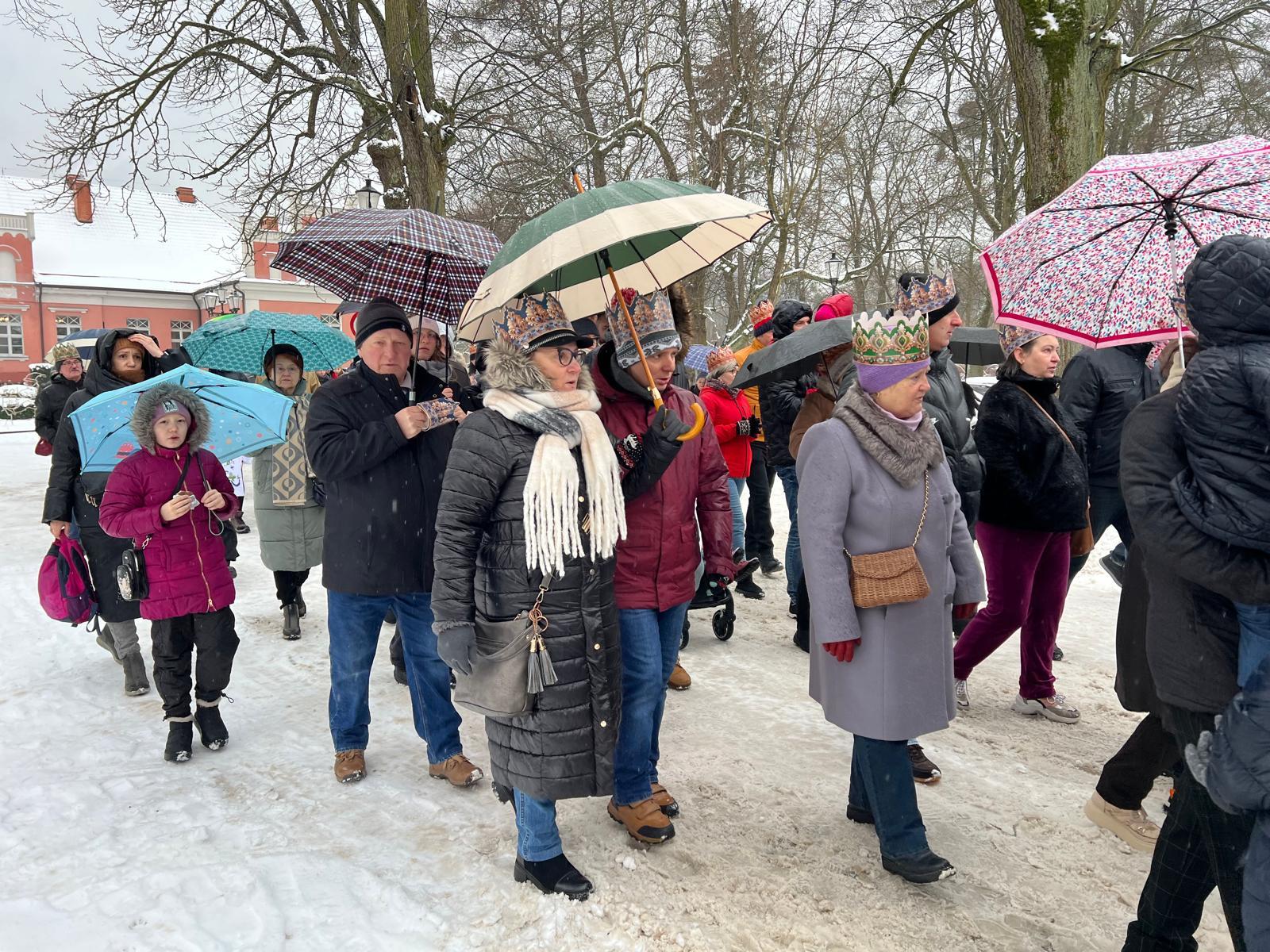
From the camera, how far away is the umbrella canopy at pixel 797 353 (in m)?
4.35

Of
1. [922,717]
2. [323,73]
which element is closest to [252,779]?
[922,717]

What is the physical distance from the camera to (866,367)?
2988mm

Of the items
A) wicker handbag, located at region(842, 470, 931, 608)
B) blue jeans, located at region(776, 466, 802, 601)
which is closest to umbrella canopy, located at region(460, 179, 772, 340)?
wicker handbag, located at region(842, 470, 931, 608)

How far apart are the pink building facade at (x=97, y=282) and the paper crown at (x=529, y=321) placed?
41.6m

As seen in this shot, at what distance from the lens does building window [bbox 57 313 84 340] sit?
43531 millimetres

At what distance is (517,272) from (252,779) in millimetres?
2610

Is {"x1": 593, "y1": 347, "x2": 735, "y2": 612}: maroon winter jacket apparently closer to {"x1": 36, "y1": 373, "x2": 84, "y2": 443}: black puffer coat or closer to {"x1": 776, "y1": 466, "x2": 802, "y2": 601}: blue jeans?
{"x1": 776, "y1": 466, "x2": 802, "y2": 601}: blue jeans

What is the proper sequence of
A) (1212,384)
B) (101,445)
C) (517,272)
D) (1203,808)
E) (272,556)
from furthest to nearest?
1. (272,556)
2. (101,445)
3. (517,272)
4. (1203,808)
5. (1212,384)

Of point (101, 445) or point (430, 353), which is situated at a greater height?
point (430, 353)

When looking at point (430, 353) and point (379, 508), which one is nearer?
point (379, 508)

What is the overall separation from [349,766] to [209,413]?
1824mm

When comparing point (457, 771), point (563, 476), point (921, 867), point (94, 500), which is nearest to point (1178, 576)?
point (921, 867)

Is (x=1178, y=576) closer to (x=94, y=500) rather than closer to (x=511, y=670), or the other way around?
(x=511, y=670)

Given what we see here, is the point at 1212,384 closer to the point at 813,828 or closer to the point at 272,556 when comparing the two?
the point at 813,828
